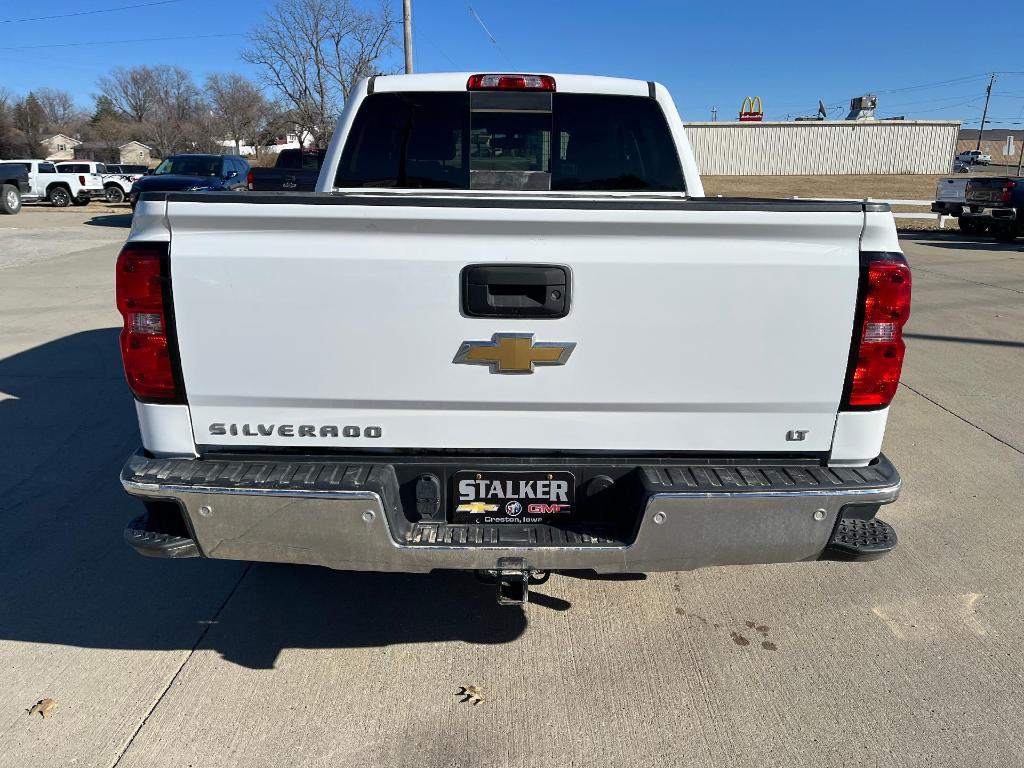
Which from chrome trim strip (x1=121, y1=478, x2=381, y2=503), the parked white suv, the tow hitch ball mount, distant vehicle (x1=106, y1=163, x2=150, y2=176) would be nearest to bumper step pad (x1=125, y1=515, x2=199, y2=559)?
chrome trim strip (x1=121, y1=478, x2=381, y2=503)

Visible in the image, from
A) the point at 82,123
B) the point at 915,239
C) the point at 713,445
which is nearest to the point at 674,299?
the point at 713,445

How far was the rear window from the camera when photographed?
3.92 meters

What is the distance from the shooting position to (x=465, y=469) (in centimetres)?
248

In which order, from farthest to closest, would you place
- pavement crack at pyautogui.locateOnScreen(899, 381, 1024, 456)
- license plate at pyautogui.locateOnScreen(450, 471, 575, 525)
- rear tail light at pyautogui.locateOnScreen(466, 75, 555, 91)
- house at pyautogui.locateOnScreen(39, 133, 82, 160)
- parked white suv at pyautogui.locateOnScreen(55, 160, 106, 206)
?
house at pyautogui.locateOnScreen(39, 133, 82, 160), parked white suv at pyautogui.locateOnScreen(55, 160, 106, 206), pavement crack at pyautogui.locateOnScreen(899, 381, 1024, 456), rear tail light at pyautogui.locateOnScreen(466, 75, 555, 91), license plate at pyautogui.locateOnScreen(450, 471, 575, 525)

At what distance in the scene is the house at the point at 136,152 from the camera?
8162cm

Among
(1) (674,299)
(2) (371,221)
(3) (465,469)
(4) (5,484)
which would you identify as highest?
Result: (2) (371,221)

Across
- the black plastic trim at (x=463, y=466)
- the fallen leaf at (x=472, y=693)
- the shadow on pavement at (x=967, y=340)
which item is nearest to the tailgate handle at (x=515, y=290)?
the black plastic trim at (x=463, y=466)

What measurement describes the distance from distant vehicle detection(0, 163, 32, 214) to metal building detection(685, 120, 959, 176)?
40103 mm

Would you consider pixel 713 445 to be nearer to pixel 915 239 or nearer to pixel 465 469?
pixel 465 469

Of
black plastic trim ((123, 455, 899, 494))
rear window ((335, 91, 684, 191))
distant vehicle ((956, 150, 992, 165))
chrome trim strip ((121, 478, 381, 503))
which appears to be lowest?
chrome trim strip ((121, 478, 381, 503))

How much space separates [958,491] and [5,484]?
5.85 meters

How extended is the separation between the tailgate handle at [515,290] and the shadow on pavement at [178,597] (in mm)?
1553

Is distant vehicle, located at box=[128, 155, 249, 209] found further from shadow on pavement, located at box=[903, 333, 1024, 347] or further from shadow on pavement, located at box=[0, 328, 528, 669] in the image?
shadow on pavement, located at box=[0, 328, 528, 669]

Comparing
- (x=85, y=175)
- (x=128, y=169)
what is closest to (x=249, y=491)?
(x=85, y=175)
